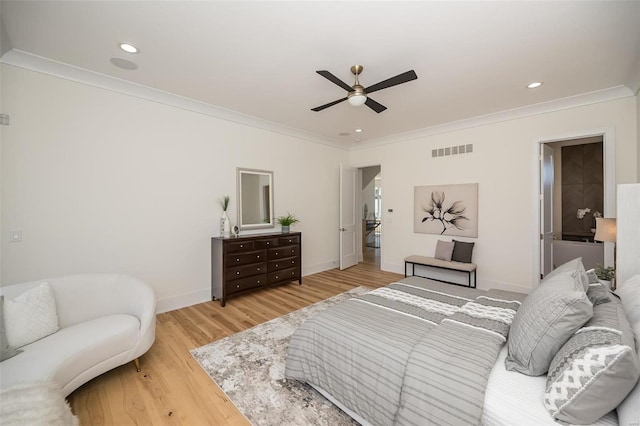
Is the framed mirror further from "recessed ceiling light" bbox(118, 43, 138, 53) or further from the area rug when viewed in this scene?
"recessed ceiling light" bbox(118, 43, 138, 53)

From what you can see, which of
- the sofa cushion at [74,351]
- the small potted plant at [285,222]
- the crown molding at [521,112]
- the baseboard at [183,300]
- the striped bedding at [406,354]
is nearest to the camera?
the striped bedding at [406,354]

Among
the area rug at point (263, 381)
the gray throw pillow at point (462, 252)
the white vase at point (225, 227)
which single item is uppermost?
the white vase at point (225, 227)

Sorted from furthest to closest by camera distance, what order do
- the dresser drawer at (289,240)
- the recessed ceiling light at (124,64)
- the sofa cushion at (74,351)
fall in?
the dresser drawer at (289,240) → the recessed ceiling light at (124,64) → the sofa cushion at (74,351)

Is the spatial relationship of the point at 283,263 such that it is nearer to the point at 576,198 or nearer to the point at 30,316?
the point at 30,316

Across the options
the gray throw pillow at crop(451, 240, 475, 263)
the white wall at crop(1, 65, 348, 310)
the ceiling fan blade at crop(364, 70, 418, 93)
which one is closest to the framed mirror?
the white wall at crop(1, 65, 348, 310)

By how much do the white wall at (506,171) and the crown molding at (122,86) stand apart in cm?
309

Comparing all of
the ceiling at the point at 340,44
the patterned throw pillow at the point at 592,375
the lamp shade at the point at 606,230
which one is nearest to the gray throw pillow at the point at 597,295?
the patterned throw pillow at the point at 592,375

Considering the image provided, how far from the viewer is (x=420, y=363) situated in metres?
1.44

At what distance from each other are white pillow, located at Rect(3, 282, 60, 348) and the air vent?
5.54 meters

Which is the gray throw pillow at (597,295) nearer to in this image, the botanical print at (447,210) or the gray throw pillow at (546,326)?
the gray throw pillow at (546,326)

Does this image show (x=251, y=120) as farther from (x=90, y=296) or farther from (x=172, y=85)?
(x=90, y=296)

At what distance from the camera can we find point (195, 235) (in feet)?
12.5

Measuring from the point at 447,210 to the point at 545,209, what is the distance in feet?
4.53

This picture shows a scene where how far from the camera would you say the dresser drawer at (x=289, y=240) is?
448 cm
